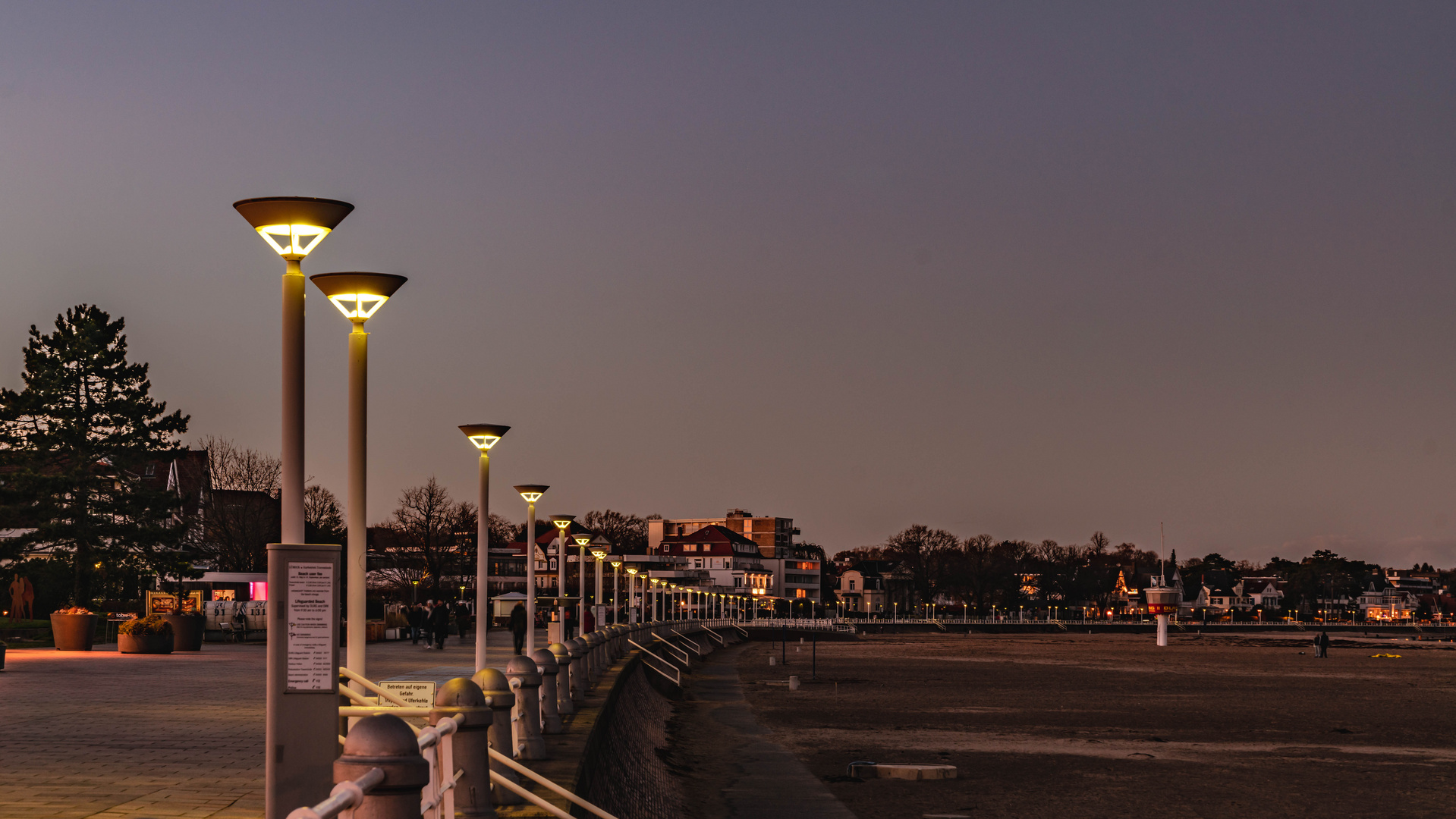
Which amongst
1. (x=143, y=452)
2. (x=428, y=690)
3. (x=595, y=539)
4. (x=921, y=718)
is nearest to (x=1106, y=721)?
(x=921, y=718)

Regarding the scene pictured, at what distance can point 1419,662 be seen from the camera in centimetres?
8588

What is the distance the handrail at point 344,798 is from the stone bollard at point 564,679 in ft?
42.9

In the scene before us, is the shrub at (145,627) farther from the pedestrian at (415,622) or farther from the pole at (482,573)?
the pole at (482,573)

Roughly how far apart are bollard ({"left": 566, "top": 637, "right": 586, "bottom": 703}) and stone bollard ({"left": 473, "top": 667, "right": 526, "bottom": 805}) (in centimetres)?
855

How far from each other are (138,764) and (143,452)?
44.6m

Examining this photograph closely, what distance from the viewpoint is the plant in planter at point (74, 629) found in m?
33.2

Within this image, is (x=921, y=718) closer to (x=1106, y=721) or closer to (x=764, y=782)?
(x=1106, y=721)

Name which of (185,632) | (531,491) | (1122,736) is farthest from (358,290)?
(185,632)

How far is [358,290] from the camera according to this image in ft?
35.4

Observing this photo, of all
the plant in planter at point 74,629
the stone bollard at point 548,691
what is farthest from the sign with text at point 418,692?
the plant in planter at point 74,629

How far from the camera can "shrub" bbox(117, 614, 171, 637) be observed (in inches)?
1258

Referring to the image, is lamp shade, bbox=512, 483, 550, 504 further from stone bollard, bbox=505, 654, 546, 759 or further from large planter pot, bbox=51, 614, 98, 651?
stone bollard, bbox=505, 654, 546, 759

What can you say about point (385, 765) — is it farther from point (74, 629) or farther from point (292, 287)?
point (74, 629)

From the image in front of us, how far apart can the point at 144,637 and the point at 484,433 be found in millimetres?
14252
